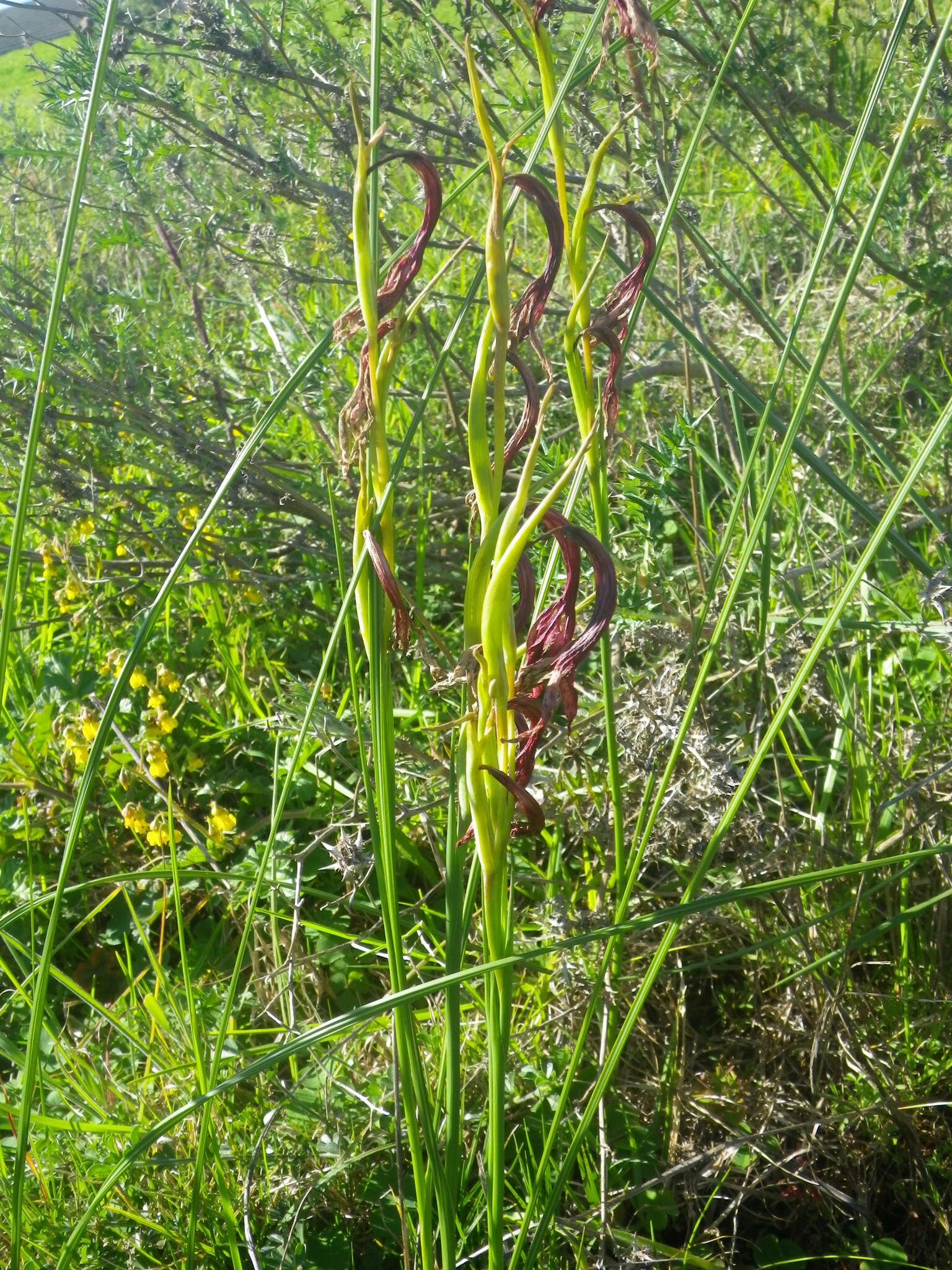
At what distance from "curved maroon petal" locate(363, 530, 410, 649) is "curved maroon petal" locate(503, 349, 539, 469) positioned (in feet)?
0.31

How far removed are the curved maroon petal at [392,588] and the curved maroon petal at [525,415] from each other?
10 centimetres

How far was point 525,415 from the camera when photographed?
0.69m

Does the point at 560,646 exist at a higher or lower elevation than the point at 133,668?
higher

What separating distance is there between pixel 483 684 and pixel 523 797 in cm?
7

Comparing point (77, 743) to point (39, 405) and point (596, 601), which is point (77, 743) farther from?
point (596, 601)

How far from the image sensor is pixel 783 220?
2500 mm

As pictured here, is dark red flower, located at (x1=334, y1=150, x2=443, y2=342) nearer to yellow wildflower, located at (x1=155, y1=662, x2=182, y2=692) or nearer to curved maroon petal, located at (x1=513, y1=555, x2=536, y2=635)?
curved maroon petal, located at (x1=513, y1=555, x2=536, y2=635)

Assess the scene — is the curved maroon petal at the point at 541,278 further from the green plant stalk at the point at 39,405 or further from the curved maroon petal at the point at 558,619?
the green plant stalk at the point at 39,405

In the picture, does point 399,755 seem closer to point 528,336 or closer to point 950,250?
point 528,336

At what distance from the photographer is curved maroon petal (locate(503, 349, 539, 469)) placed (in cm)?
66

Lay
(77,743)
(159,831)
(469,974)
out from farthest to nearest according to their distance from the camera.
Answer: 1. (77,743)
2. (159,831)
3. (469,974)

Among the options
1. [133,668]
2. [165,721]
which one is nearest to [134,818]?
[165,721]

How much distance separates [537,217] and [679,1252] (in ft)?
7.55

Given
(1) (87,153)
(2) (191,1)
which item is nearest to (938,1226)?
(1) (87,153)
